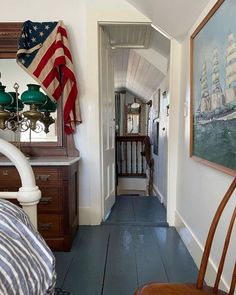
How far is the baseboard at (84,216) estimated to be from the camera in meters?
2.86

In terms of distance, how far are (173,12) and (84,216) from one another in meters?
2.14

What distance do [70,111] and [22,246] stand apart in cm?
197

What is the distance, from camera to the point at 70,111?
8.68 feet

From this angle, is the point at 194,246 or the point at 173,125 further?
the point at 173,125

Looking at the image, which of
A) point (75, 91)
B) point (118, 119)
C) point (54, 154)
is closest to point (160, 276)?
point (54, 154)

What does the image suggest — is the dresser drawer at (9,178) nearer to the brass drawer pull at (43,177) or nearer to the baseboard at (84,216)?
the brass drawer pull at (43,177)

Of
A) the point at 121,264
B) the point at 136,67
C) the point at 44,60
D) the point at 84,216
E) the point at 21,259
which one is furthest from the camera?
the point at 136,67

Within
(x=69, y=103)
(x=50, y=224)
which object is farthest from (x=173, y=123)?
(x=50, y=224)

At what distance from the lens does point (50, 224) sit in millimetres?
2232

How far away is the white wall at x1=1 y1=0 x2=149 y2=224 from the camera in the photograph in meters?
2.69

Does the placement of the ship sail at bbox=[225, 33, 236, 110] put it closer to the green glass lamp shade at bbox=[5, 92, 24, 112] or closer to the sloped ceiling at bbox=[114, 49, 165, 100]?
the green glass lamp shade at bbox=[5, 92, 24, 112]

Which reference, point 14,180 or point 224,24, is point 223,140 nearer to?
point 224,24

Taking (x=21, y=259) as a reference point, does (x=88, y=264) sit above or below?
below

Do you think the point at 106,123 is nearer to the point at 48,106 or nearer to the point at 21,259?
Answer: the point at 48,106
